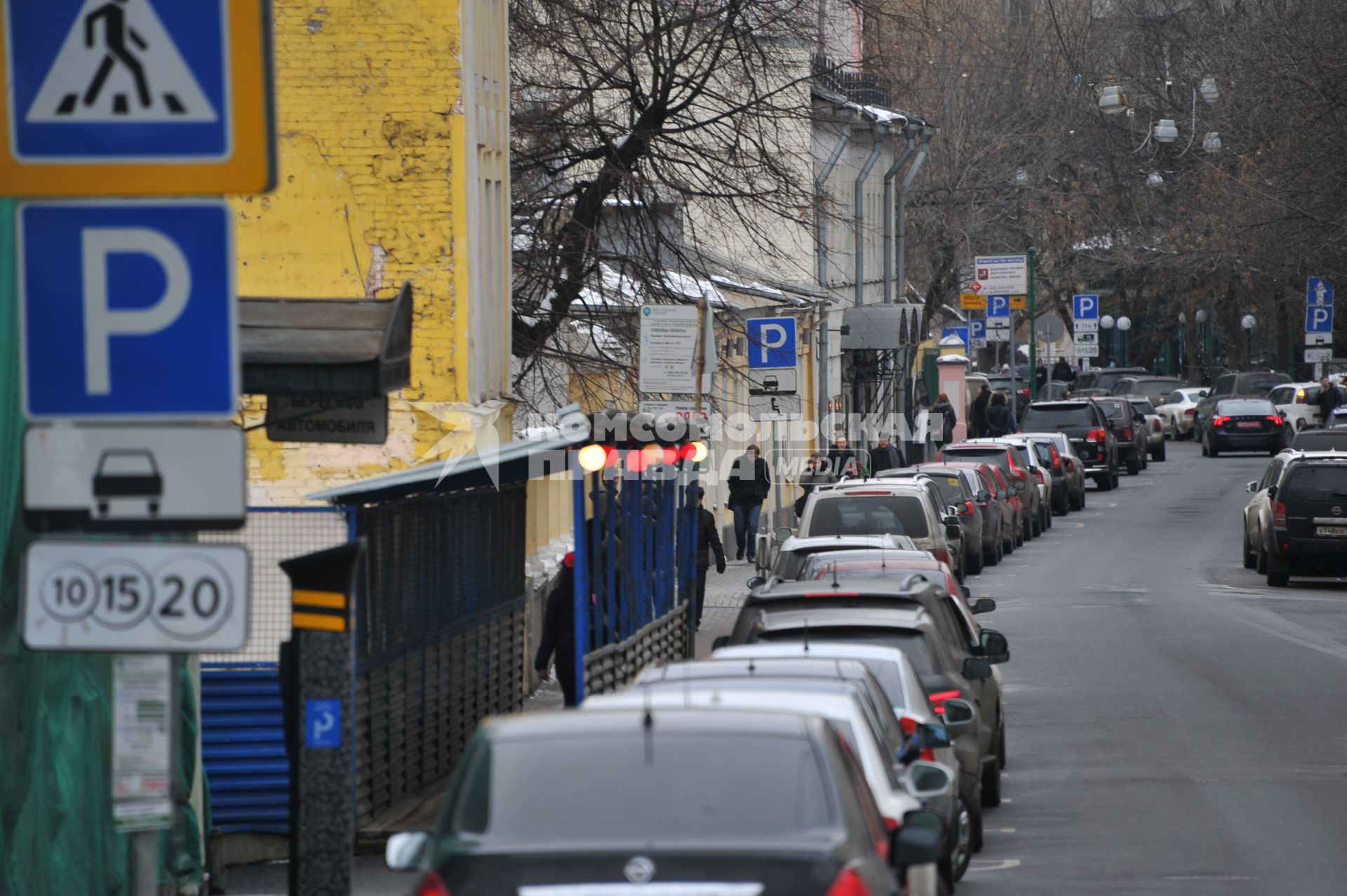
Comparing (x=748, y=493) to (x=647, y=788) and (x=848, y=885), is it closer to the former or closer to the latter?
(x=647, y=788)

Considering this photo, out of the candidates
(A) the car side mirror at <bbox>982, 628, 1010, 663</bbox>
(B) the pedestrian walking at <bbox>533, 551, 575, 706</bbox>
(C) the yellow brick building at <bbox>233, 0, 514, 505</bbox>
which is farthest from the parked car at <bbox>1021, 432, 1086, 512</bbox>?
(A) the car side mirror at <bbox>982, 628, 1010, 663</bbox>

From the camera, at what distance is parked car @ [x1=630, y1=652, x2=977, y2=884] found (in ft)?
28.1

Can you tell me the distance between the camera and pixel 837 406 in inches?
1836

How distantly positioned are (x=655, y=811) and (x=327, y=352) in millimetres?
5292

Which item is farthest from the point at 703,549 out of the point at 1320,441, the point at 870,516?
the point at 1320,441

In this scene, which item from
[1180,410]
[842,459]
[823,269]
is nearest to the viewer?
[842,459]

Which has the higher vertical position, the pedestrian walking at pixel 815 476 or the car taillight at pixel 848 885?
the car taillight at pixel 848 885

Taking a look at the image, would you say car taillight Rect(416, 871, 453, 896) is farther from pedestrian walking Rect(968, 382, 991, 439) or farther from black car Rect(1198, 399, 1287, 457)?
black car Rect(1198, 399, 1287, 457)

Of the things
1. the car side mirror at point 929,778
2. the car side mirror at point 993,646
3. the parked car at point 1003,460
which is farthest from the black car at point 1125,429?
the car side mirror at point 929,778

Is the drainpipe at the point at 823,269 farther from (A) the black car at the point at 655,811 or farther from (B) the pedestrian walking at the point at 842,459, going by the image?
(A) the black car at the point at 655,811

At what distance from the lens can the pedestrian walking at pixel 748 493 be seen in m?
31.3

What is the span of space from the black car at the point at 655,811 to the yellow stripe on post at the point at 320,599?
137cm

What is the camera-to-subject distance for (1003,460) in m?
36.4

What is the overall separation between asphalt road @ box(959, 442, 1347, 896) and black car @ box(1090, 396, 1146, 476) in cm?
2048
